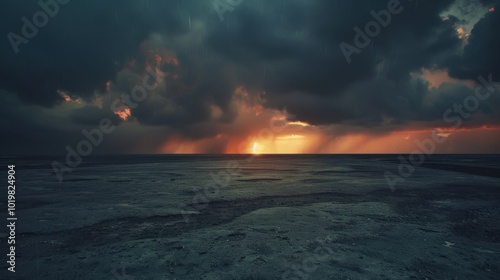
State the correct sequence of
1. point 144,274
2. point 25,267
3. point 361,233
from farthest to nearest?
1. point 361,233
2. point 25,267
3. point 144,274

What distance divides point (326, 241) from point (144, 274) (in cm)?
488

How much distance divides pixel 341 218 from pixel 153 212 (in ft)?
26.2

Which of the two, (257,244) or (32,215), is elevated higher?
(32,215)

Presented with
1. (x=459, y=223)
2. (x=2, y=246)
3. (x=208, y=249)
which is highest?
(x=2, y=246)

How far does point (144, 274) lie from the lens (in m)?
5.36

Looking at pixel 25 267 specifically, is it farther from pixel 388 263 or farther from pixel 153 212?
pixel 388 263

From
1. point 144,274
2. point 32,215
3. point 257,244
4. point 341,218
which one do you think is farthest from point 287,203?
point 32,215

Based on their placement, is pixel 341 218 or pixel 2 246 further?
pixel 341 218

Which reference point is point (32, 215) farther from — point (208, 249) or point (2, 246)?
point (208, 249)

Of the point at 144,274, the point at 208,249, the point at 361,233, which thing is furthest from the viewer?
the point at 361,233

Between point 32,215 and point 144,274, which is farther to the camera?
point 32,215

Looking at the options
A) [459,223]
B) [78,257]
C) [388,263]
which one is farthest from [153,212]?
[459,223]

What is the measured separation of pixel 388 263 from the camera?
5.86 meters

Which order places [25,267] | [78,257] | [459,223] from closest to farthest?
[25,267]
[78,257]
[459,223]
